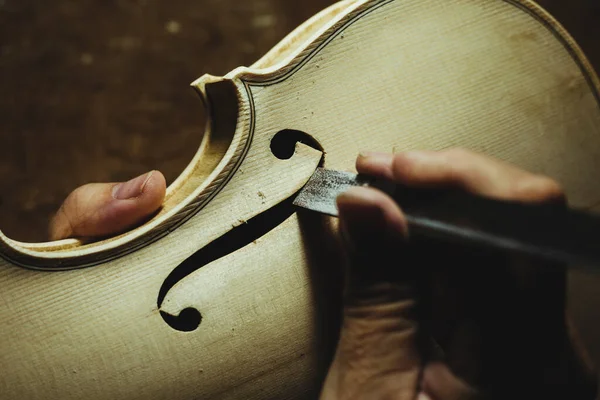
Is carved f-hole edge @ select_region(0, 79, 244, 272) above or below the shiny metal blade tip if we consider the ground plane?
above

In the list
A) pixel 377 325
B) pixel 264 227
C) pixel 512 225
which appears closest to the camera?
pixel 512 225

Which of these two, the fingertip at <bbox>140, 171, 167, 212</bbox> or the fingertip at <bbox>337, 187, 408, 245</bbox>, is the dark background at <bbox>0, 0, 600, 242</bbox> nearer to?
the fingertip at <bbox>140, 171, 167, 212</bbox>

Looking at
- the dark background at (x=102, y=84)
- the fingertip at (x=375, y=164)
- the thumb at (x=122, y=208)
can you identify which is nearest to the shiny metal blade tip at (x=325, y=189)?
the fingertip at (x=375, y=164)

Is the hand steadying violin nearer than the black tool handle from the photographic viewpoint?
No

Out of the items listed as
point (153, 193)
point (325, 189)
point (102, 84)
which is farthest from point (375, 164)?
point (102, 84)

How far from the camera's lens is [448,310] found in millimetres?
846

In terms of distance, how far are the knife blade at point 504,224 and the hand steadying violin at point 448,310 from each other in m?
0.03

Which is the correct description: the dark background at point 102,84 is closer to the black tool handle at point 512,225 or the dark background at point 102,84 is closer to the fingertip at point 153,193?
the fingertip at point 153,193

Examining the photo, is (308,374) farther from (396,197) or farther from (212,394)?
(396,197)

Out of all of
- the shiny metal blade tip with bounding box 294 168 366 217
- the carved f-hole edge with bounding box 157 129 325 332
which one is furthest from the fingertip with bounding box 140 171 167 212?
the shiny metal blade tip with bounding box 294 168 366 217

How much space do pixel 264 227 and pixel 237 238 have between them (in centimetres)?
5

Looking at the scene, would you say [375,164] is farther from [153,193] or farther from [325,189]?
[153,193]

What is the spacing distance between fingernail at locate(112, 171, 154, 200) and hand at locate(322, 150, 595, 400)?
1.17ft

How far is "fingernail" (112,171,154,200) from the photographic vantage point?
904 millimetres
